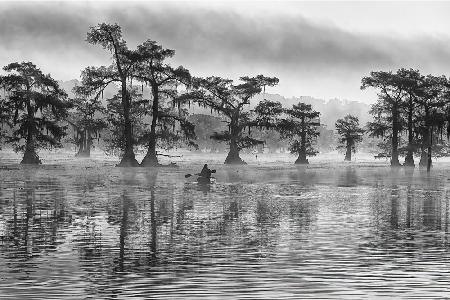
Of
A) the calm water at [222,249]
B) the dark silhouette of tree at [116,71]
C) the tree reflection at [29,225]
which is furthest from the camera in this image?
the dark silhouette of tree at [116,71]

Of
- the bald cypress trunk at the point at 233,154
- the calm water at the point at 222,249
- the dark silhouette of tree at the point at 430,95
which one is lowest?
the calm water at the point at 222,249

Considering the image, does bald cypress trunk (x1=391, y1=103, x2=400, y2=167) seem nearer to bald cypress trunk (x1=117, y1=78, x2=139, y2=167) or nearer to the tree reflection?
bald cypress trunk (x1=117, y1=78, x2=139, y2=167)

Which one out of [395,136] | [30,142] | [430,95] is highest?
[430,95]

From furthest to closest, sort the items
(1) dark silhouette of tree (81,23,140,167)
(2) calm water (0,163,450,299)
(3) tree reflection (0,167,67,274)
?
(1) dark silhouette of tree (81,23,140,167)
(3) tree reflection (0,167,67,274)
(2) calm water (0,163,450,299)

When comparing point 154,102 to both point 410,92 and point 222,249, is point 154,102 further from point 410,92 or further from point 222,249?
point 222,249

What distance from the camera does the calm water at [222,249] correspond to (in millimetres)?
12445

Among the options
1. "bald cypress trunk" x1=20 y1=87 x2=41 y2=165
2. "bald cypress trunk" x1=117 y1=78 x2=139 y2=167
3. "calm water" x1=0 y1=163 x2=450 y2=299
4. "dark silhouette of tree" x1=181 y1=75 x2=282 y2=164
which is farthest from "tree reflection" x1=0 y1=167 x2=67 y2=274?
"dark silhouette of tree" x1=181 y1=75 x2=282 y2=164

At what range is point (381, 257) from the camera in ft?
52.4

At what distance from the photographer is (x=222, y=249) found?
1716 cm

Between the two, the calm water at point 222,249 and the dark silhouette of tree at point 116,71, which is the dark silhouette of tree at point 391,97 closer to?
the dark silhouette of tree at point 116,71

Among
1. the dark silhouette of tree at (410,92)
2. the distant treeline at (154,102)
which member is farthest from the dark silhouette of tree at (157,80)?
the dark silhouette of tree at (410,92)

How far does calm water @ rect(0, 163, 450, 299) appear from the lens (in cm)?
1245

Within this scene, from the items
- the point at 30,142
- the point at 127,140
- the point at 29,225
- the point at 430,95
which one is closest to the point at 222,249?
the point at 29,225

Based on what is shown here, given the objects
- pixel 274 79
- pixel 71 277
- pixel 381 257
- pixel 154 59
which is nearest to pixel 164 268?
pixel 71 277
